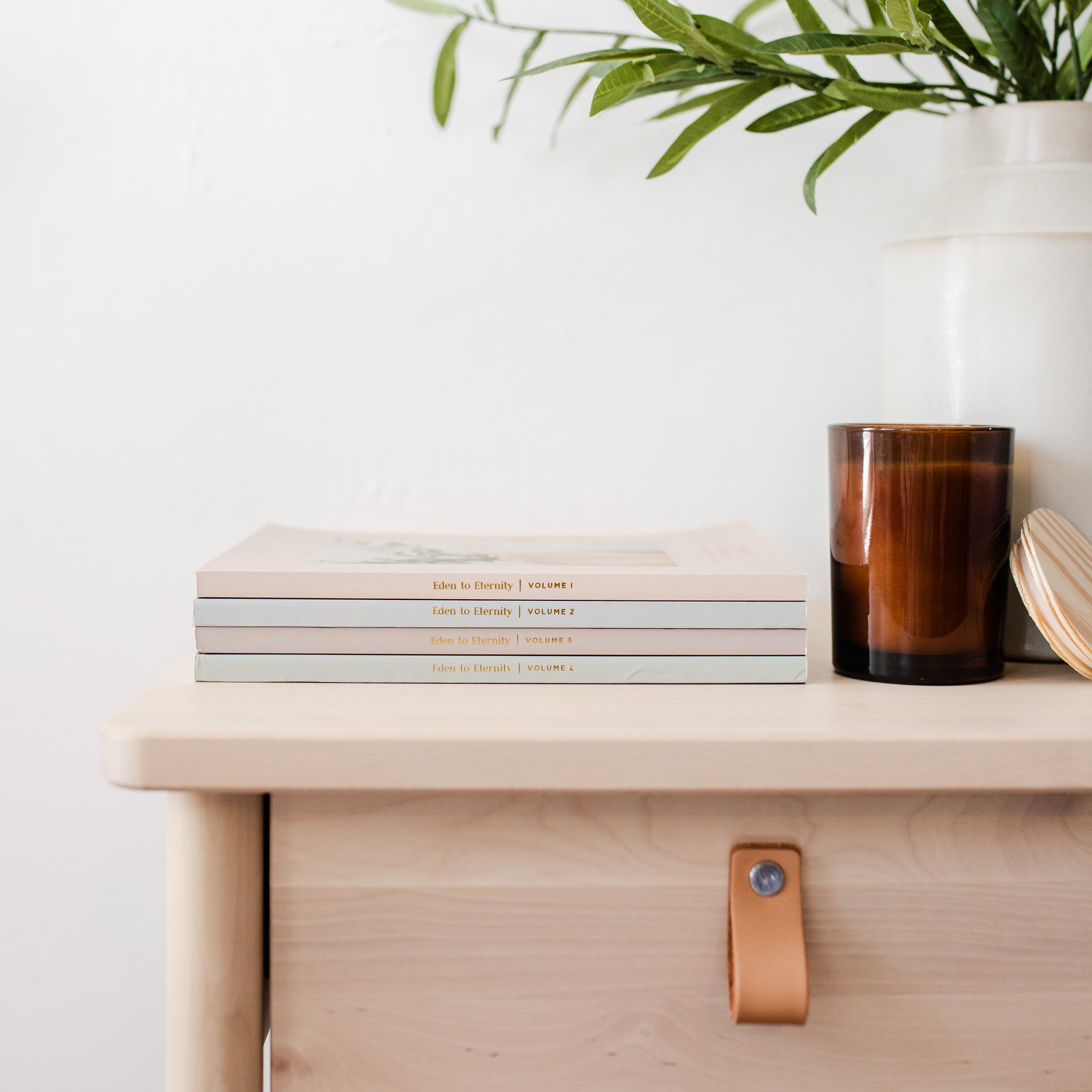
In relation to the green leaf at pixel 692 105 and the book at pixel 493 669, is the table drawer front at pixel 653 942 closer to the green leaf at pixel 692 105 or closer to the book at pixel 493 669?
the book at pixel 493 669

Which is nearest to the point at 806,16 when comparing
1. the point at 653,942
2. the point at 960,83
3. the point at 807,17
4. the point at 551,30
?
the point at 807,17

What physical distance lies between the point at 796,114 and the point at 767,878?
0.48m

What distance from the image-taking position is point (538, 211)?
0.81 metres

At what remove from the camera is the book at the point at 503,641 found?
1.71ft

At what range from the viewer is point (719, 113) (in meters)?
0.65

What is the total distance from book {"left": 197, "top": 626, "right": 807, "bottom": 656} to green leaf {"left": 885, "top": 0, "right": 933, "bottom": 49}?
12.9 inches

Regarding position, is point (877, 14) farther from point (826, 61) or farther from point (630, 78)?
point (630, 78)

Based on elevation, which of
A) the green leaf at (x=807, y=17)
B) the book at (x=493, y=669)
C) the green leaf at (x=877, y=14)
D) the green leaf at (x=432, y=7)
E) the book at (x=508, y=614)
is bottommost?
the book at (x=493, y=669)

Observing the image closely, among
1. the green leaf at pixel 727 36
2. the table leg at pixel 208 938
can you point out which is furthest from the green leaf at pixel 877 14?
the table leg at pixel 208 938

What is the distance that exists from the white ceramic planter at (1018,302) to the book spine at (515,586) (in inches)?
7.4

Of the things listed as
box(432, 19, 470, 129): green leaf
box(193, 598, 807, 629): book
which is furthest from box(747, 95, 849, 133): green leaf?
box(193, 598, 807, 629): book

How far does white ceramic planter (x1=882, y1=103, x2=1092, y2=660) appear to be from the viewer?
1.94 ft

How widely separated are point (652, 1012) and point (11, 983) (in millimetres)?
649

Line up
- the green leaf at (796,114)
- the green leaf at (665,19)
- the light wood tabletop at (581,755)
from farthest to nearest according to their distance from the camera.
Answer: the green leaf at (796,114) → the green leaf at (665,19) → the light wood tabletop at (581,755)
